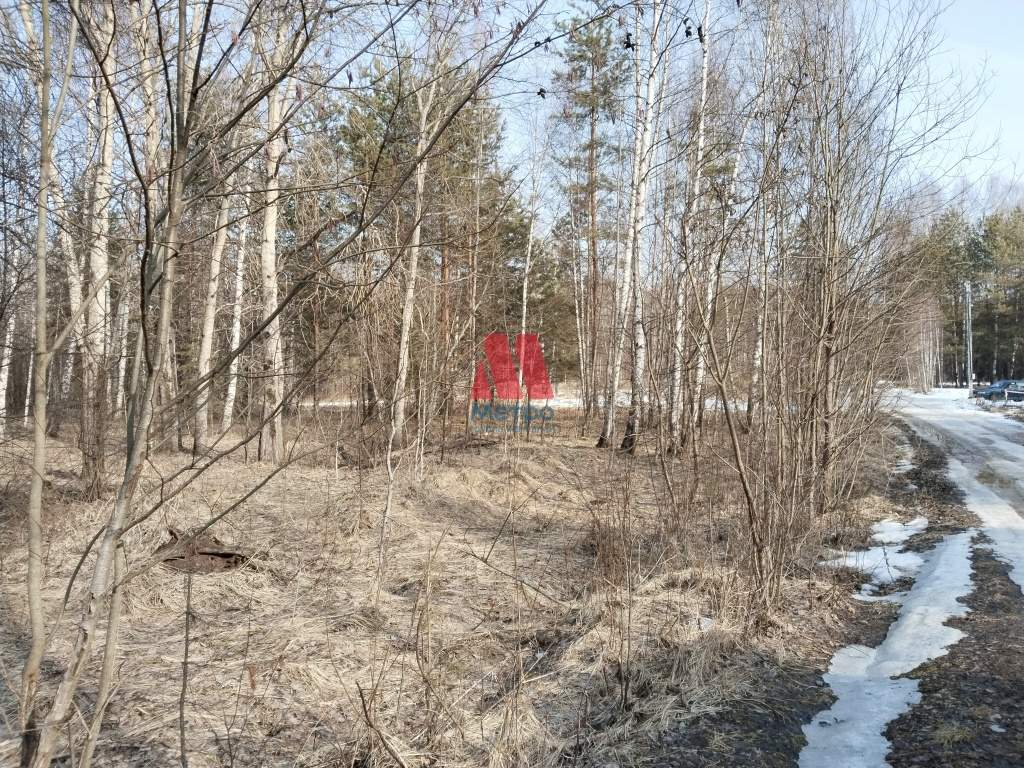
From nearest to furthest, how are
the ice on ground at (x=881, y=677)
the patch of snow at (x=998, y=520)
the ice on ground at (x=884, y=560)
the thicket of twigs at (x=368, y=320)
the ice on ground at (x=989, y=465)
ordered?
the thicket of twigs at (x=368, y=320), the ice on ground at (x=881, y=677), the ice on ground at (x=884, y=560), the patch of snow at (x=998, y=520), the ice on ground at (x=989, y=465)

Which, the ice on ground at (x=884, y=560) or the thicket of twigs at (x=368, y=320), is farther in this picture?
the ice on ground at (x=884, y=560)

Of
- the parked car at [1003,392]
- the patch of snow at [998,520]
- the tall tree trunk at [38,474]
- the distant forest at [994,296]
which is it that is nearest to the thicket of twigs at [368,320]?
the tall tree trunk at [38,474]

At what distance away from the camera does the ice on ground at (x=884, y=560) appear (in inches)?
226

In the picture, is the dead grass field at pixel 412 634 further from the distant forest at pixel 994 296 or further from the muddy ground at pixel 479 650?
the distant forest at pixel 994 296

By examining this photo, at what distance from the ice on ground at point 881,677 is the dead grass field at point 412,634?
36cm

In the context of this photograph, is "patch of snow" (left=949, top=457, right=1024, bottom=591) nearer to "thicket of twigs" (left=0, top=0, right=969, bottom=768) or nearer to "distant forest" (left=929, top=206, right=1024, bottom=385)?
"thicket of twigs" (left=0, top=0, right=969, bottom=768)

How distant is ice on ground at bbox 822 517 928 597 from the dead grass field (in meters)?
0.24

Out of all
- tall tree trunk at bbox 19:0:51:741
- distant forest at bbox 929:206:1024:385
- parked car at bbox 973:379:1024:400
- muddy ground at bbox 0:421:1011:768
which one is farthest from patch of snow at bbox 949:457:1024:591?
distant forest at bbox 929:206:1024:385

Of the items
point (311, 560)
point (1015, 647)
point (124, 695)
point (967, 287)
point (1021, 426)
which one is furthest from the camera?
point (967, 287)

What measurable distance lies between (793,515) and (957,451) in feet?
35.5

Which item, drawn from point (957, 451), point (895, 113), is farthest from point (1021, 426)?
point (895, 113)

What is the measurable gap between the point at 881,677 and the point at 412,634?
2772 mm

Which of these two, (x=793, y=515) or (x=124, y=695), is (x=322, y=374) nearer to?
(x=124, y=695)

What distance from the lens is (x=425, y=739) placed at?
2.90 metres
